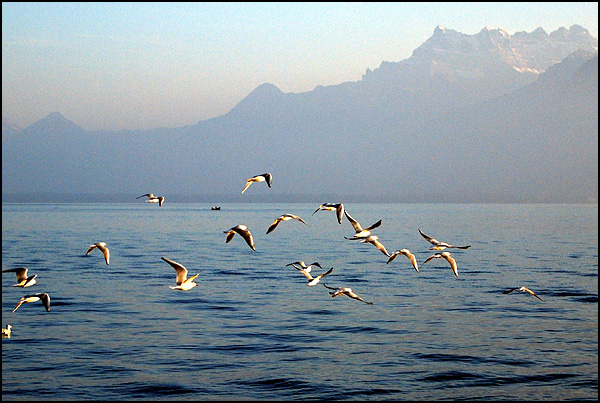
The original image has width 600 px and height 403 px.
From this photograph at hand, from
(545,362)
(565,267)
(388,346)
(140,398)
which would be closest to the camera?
(140,398)

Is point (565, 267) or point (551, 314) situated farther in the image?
point (565, 267)

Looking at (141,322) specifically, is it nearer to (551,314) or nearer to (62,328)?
(62,328)

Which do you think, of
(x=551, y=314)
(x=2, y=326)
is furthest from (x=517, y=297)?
(x=2, y=326)

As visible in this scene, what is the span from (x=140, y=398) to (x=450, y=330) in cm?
1983

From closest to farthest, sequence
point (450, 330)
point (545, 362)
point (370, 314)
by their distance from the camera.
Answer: point (545, 362) → point (450, 330) → point (370, 314)

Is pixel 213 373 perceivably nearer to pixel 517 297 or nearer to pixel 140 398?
pixel 140 398

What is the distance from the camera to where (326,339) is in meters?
37.3

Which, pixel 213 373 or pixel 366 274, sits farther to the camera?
pixel 366 274

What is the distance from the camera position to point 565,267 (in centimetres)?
7206

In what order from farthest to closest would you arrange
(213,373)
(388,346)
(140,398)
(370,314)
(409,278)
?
(409,278)
(370,314)
(388,346)
(213,373)
(140,398)

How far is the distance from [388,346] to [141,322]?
51.9 feet

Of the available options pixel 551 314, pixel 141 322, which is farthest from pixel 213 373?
pixel 551 314

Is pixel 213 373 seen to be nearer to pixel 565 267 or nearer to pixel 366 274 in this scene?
pixel 366 274

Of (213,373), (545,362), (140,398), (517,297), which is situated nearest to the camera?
(140,398)
